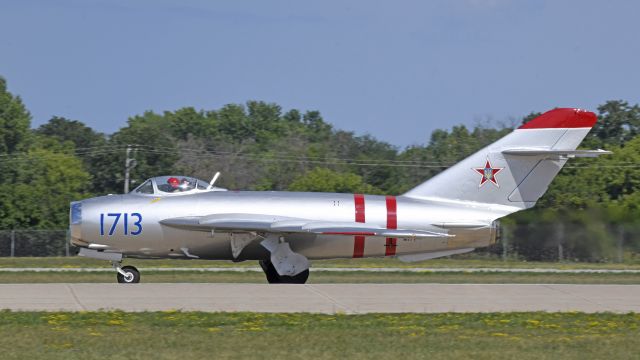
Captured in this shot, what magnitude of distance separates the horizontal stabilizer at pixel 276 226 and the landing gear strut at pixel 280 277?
1073 mm

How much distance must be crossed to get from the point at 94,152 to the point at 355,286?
56.9 meters

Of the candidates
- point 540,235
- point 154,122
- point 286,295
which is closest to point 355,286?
point 286,295

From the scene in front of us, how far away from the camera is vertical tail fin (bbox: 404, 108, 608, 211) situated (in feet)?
81.9

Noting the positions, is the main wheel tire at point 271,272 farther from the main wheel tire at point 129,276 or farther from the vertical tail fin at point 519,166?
the vertical tail fin at point 519,166

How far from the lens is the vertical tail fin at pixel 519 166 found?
2495 centimetres

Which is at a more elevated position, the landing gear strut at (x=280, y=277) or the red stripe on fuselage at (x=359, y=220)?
the red stripe on fuselage at (x=359, y=220)

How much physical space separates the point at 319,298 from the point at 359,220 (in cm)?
576

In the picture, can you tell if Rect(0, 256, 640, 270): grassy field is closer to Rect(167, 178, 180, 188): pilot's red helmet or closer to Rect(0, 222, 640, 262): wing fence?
Rect(0, 222, 640, 262): wing fence

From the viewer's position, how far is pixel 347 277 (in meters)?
30.6

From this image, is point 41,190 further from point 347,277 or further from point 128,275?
point 128,275

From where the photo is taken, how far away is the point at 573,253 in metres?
38.3

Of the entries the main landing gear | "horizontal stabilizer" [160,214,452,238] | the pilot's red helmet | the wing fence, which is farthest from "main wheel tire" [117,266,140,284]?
the wing fence

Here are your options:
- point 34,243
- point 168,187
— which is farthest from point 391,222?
point 34,243

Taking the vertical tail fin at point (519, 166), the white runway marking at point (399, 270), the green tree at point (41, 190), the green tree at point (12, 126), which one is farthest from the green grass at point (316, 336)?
the green tree at point (12, 126)
